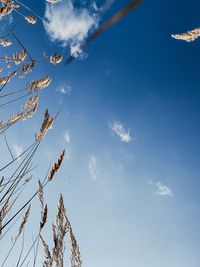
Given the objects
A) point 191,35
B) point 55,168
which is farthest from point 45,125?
point 191,35

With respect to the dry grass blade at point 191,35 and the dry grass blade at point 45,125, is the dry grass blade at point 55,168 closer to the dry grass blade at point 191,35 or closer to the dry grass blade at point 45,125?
the dry grass blade at point 45,125

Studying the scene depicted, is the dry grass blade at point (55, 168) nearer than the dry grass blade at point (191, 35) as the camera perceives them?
No

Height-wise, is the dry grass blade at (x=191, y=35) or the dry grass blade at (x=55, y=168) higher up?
the dry grass blade at (x=191, y=35)

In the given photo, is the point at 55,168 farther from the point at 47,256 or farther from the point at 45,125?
the point at 47,256

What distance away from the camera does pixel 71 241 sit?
274cm

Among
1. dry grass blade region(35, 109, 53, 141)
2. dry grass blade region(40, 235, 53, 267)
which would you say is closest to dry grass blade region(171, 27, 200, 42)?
dry grass blade region(35, 109, 53, 141)

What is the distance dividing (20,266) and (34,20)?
84.7 inches

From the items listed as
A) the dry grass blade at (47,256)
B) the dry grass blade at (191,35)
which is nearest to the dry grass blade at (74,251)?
the dry grass blade at (47,256)

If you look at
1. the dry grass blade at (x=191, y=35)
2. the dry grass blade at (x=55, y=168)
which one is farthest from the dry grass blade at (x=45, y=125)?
the dry grass blade at (x=191, y=35)

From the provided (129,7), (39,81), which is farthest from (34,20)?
(129,7)

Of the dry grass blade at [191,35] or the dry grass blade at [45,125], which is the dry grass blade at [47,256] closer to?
the dry grass blade at [45,125]

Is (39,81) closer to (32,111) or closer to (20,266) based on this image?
(32,111)

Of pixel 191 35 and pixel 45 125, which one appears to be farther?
pixel 45 125

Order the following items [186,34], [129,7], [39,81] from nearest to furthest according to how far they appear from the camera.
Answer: [129,7]
[186,34]
[39,81]
